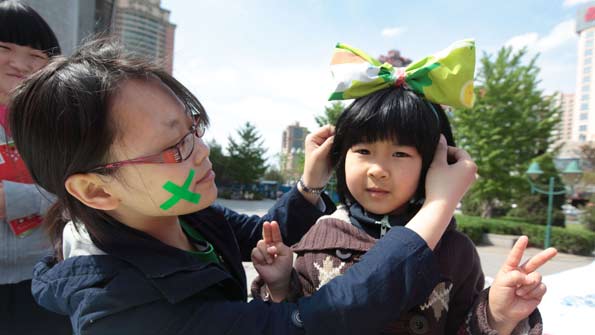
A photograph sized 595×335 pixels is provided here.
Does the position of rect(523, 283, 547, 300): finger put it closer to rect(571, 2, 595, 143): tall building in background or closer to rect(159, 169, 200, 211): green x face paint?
rect(159, 169, 200, 211): green x face paint

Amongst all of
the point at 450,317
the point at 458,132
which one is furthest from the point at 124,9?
the point at 458,132

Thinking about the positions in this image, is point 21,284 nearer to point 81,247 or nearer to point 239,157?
point 81,247

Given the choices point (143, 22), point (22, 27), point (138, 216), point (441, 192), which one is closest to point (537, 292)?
point (441, 192)

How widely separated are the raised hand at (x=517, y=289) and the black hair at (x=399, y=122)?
0.36 meters

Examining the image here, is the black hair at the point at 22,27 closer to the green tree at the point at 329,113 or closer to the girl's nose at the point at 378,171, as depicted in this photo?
the girl's nose at the point at 378,171

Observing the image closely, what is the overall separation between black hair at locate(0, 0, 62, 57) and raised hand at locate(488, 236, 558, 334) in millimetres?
2010

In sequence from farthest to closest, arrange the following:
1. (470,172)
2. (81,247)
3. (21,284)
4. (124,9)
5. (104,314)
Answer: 1. (124,9)
2. (21,284)
3. (470,172)
4. (81,247)
5. (104,314)

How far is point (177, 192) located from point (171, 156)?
0.33 feet

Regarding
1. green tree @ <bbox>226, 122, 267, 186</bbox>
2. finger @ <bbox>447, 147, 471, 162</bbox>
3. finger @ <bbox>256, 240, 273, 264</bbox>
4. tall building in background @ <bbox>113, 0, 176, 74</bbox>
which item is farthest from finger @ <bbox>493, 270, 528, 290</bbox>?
green tree @ <bbox>226, 122, 267, 186</bbox>

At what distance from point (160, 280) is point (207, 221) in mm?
515

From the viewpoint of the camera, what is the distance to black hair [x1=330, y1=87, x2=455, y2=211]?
113cm

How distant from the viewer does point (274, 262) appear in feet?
3.96

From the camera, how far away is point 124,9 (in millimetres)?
2303

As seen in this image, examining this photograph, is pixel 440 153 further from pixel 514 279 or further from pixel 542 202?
pixel 542 202
